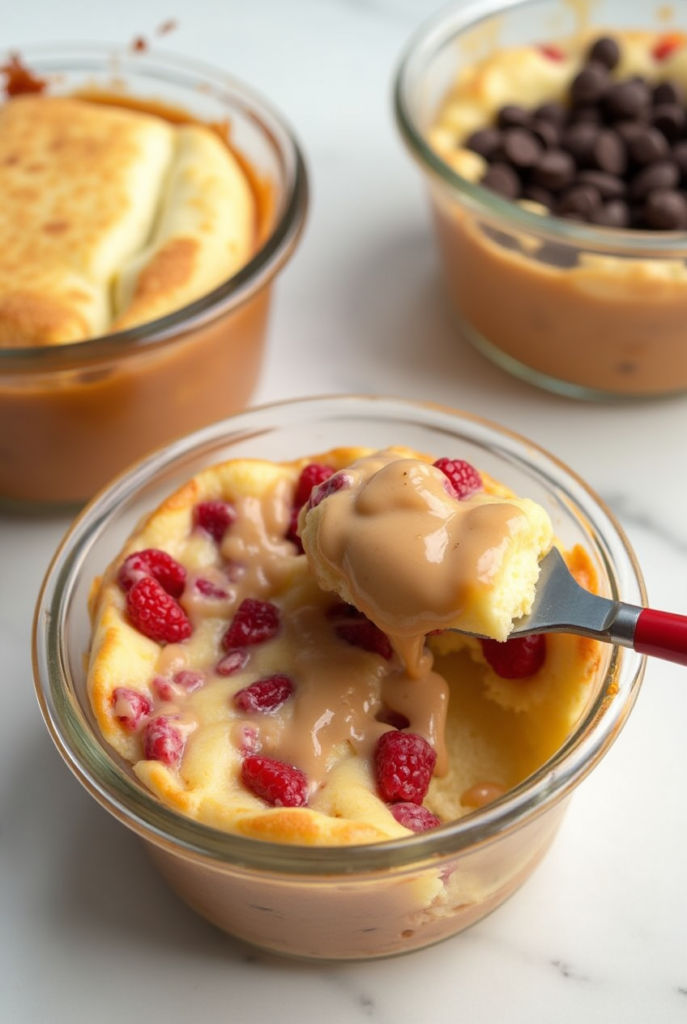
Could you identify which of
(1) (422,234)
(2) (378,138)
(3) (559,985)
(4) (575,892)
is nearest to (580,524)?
(4) (575,892)

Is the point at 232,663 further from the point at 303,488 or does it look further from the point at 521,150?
the point at 521,150

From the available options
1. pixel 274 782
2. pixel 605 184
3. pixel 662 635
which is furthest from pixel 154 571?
pixel 605 184

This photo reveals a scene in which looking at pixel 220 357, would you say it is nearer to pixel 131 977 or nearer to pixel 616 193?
pixel 616 193

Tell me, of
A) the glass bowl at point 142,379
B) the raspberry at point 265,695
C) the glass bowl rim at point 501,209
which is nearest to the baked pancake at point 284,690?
the raspberry at point 265,695

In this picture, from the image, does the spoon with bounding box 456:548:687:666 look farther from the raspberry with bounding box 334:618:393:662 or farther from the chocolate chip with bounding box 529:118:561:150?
the chocolate chip with bounding box 529:118:561:150

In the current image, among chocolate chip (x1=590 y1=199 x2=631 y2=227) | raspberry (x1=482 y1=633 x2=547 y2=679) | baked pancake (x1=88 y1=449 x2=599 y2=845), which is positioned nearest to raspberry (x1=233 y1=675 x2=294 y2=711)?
baked pancake (x1=88 y1=449 x2=599 y2=845)

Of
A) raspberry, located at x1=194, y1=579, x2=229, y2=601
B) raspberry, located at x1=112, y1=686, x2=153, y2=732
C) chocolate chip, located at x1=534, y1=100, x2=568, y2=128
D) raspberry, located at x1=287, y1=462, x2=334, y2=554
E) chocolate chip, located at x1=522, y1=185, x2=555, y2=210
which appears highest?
chocolate chip, located at x1=534, y1=100, x2=568, y2=128

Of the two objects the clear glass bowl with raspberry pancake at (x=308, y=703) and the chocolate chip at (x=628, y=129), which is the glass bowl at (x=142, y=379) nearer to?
the clear glass bowl with raspberry pancake at (x=308, y=703)
